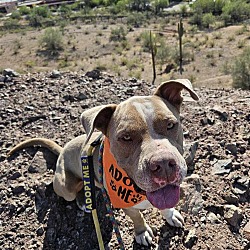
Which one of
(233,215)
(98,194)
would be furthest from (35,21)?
(233,215)

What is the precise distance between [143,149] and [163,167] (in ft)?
0.84

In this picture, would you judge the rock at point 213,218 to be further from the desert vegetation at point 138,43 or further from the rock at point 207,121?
the desert vegetation at point 138,43

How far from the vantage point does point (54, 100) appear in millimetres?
6328

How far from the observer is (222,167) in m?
4.54

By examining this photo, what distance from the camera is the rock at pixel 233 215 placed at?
3.93 metres

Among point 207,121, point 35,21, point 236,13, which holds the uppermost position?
point 207,121

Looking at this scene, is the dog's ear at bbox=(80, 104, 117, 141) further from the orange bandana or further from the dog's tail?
the dog's tail

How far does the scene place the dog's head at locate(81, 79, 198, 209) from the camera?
263 cm

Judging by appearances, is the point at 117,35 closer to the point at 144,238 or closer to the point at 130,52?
the point at 130,52

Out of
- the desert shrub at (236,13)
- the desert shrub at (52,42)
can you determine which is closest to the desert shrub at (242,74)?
the desert shrub at (52,42)

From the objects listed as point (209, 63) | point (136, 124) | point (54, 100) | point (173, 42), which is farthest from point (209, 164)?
point (173, 42)

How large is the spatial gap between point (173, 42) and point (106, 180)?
2793cm

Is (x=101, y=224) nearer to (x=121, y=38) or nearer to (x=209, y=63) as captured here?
(x=209, y=63)

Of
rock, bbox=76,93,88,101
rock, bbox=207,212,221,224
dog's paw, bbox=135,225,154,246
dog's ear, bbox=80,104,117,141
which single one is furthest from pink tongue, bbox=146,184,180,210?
rock, bbox=76,93,88,101
